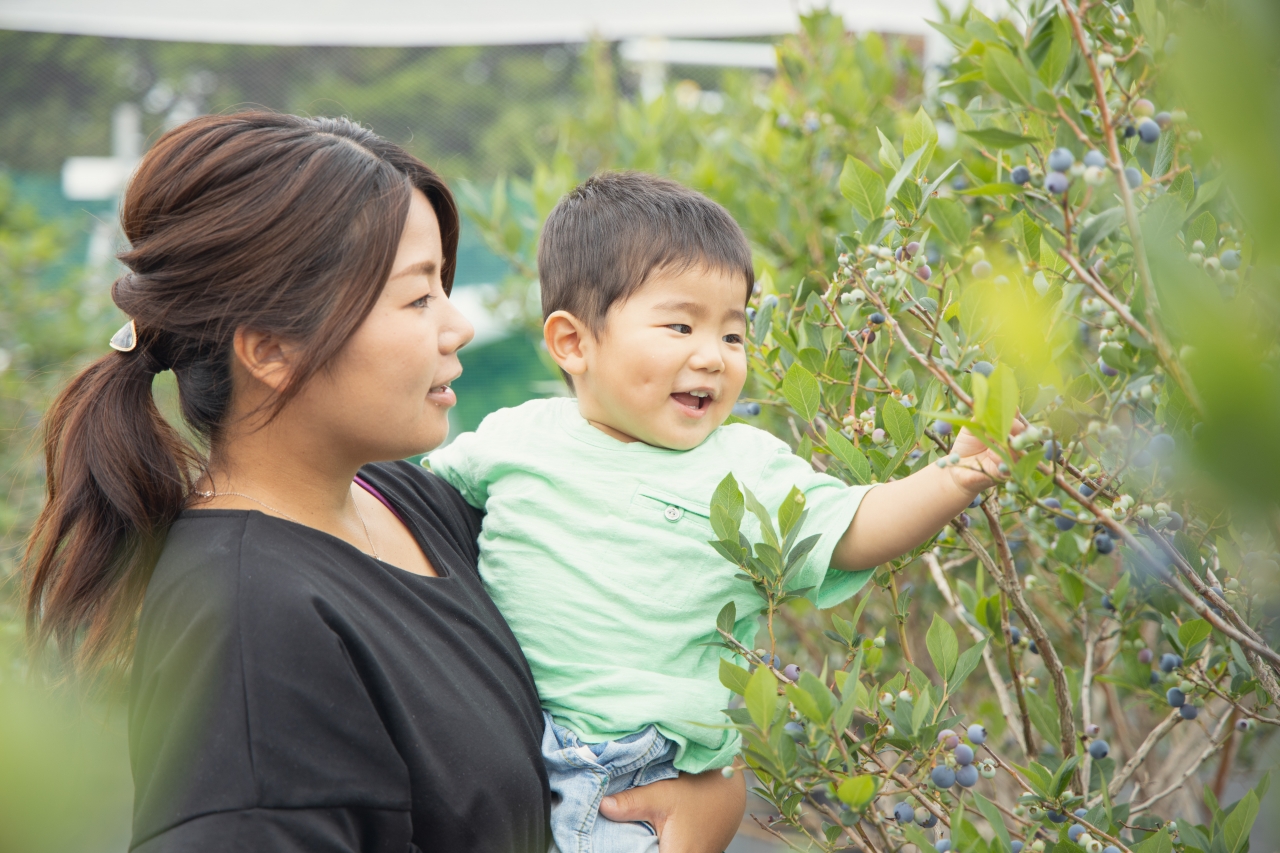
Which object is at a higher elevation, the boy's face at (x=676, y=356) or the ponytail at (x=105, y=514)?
the boy's face at (x=676, y=356)

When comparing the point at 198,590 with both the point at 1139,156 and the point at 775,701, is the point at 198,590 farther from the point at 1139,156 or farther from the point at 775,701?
the point at 1139,156

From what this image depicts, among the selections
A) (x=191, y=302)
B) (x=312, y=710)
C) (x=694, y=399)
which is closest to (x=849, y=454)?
(x=694, y=399)

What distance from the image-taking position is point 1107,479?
118 cm

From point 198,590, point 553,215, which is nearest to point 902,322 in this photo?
point 553,215

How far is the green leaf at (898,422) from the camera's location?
1.35m

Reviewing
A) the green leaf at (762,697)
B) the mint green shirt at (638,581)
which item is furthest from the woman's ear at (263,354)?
the green leaf at (762,697)

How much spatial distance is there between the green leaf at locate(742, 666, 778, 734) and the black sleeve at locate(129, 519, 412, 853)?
15.8 inches

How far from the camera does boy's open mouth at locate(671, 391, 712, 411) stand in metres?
1.55

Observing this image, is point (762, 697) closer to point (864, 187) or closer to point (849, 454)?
point (849, 454)

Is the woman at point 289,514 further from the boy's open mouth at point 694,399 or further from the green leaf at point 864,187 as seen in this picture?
the green leaf at point 864,187

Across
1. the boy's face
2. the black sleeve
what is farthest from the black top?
the boy's face

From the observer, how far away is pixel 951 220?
4.29 ft

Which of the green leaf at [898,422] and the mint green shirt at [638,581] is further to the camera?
the mint green shirt at [638,581]

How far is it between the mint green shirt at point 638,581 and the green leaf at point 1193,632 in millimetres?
472
